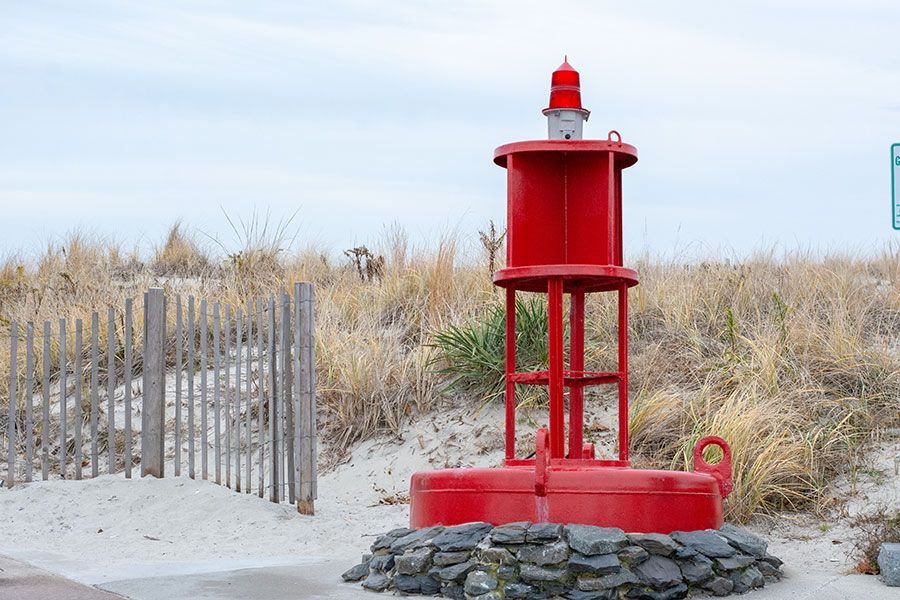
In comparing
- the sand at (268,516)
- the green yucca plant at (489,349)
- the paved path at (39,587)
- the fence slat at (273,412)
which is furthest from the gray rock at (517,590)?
the green yucca plant at (489,349)

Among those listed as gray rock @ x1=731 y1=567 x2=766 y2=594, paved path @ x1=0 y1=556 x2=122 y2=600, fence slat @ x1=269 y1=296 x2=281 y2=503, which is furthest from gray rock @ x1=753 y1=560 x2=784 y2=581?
fence slat @ x1=269 y1=296 x2=281 y2=503

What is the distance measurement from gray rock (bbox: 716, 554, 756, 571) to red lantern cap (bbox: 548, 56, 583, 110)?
2451 mm

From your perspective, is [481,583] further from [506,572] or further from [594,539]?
[594,539]

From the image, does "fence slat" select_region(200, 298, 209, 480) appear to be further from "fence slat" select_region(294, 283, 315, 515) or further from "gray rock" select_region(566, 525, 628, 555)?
"gray rock" select_region(566, 525, 628, 555)

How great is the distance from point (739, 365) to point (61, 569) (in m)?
5.54

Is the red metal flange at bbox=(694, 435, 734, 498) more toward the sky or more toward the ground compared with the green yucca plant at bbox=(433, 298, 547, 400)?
more toward the ground

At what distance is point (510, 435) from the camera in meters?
6.09

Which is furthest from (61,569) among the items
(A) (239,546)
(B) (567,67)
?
(B) (567,67)

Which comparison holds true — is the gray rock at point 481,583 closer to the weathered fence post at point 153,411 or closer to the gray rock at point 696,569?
the gray rock at point 696,569

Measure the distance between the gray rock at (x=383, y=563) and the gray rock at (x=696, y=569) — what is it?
59.0 inches

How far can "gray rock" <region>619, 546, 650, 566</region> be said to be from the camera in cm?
547

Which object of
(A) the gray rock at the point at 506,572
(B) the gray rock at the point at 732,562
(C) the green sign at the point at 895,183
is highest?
(C) the green sign at the point at 895,183

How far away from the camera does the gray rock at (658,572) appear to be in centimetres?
546

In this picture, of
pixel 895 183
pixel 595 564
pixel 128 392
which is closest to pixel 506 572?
pixel 595 564
